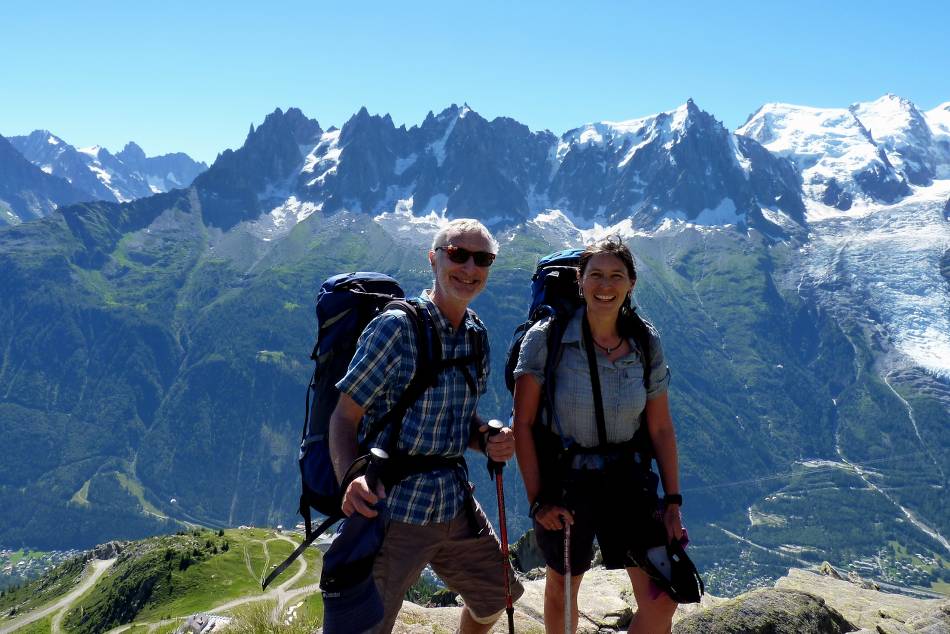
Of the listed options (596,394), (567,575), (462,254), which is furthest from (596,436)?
(462,254)

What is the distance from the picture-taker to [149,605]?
96.2m

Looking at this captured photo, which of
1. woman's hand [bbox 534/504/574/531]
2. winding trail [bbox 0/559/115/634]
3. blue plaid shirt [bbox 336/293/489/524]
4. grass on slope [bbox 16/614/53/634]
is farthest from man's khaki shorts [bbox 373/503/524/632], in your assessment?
grass on slope [bbox 16/614/53/634]

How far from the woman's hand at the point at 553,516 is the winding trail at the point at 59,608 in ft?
404

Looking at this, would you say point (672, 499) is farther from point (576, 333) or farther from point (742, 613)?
point (742, 613)

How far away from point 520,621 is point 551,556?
5254 mm

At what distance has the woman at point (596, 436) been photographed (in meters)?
9.81

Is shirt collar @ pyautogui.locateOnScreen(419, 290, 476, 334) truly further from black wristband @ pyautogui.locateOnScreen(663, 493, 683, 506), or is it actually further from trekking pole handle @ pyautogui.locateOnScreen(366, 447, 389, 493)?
black wristband @ pyautogui.locateOnScreen(663, 493, 683, 506)

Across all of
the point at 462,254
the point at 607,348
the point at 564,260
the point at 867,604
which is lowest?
the point at 867,604

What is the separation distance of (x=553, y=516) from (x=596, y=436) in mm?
1208

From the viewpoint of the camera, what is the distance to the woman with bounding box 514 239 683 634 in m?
9.81

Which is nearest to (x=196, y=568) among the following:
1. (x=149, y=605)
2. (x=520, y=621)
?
(x=149, y=605)

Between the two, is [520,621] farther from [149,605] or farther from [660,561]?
[149,605]

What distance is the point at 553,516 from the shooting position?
31.8 feet

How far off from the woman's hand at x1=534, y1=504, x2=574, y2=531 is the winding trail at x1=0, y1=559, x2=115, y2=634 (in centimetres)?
12305
